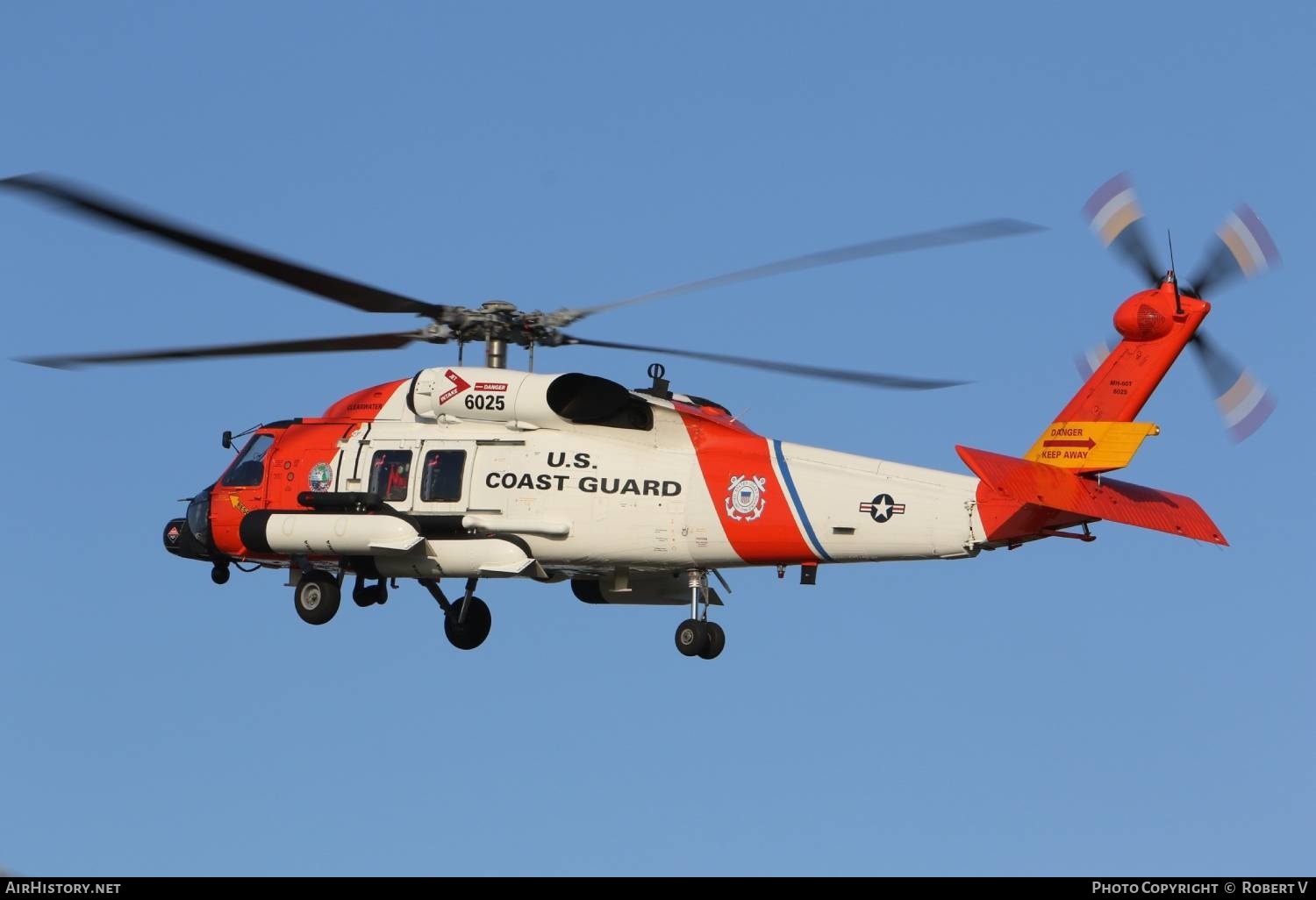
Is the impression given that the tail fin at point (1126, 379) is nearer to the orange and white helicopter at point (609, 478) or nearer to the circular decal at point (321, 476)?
the orange and white helicopter at point (609, 478)

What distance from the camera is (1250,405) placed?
24.6 m

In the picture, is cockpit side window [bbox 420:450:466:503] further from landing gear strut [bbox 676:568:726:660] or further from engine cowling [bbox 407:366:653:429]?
landing gear strut [bbox 676:568:726:660]

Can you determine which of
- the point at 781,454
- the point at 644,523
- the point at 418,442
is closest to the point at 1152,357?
the point at 781,454

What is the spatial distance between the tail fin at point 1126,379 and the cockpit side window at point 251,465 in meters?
11.9

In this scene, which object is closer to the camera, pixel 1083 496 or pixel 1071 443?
pixel 1083 496

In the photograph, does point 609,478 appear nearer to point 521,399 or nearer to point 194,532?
point 521,399

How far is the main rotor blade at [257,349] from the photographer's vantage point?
86.8ft

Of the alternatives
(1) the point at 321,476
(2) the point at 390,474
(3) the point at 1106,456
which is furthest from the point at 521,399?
(3) the point at 1106,456

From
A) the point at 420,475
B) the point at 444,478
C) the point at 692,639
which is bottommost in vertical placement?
the point at 692,639

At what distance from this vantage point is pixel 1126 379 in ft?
83.6

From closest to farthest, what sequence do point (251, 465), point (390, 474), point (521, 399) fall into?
point (521, 399) < point (390, 474) < point (251, 465)

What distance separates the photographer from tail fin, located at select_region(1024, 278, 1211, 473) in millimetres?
25234

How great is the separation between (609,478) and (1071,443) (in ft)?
20.8
